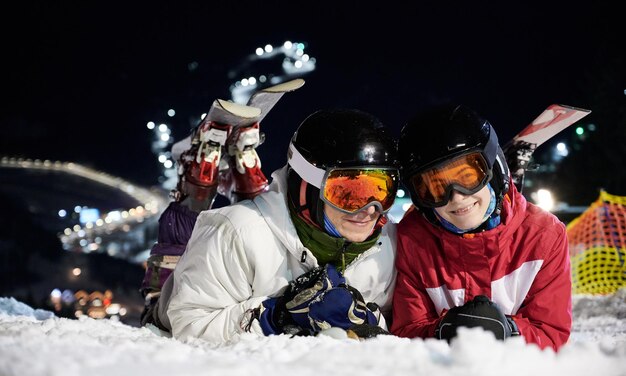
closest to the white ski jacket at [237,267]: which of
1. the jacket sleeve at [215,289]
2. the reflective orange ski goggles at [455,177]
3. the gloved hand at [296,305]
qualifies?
the jacket sleeve at [215,289]

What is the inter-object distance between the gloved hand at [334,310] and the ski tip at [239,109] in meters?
2.02

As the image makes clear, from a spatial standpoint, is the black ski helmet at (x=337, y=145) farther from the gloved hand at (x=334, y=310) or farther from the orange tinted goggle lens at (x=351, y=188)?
the gloved hand at (x=334, y=310)

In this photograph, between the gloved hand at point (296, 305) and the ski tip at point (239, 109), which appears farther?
the ski tip at point (239, 109)

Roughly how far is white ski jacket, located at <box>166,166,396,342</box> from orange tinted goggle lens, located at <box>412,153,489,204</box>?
0.51 meters

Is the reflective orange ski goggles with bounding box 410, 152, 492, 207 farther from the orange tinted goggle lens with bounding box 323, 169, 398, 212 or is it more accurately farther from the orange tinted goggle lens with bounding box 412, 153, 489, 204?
the orange tinted goggle lens with bounding box 323, 169, 398, 212

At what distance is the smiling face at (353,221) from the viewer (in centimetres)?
363

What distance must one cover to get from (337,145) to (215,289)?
1.09m

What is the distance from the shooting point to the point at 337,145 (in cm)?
361

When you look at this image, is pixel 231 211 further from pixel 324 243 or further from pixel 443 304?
pixel 443 304

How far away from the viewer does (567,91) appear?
5284 cm

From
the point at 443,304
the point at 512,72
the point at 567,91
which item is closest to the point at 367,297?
the point at 443,304

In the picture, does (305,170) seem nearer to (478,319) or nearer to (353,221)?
(353,221)

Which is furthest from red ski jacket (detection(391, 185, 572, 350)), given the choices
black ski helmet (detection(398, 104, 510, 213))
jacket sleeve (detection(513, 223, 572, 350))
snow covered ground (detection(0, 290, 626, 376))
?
snow covered ground (detection(0, 290, 626, 376))

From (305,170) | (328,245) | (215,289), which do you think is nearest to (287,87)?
(305,170)
